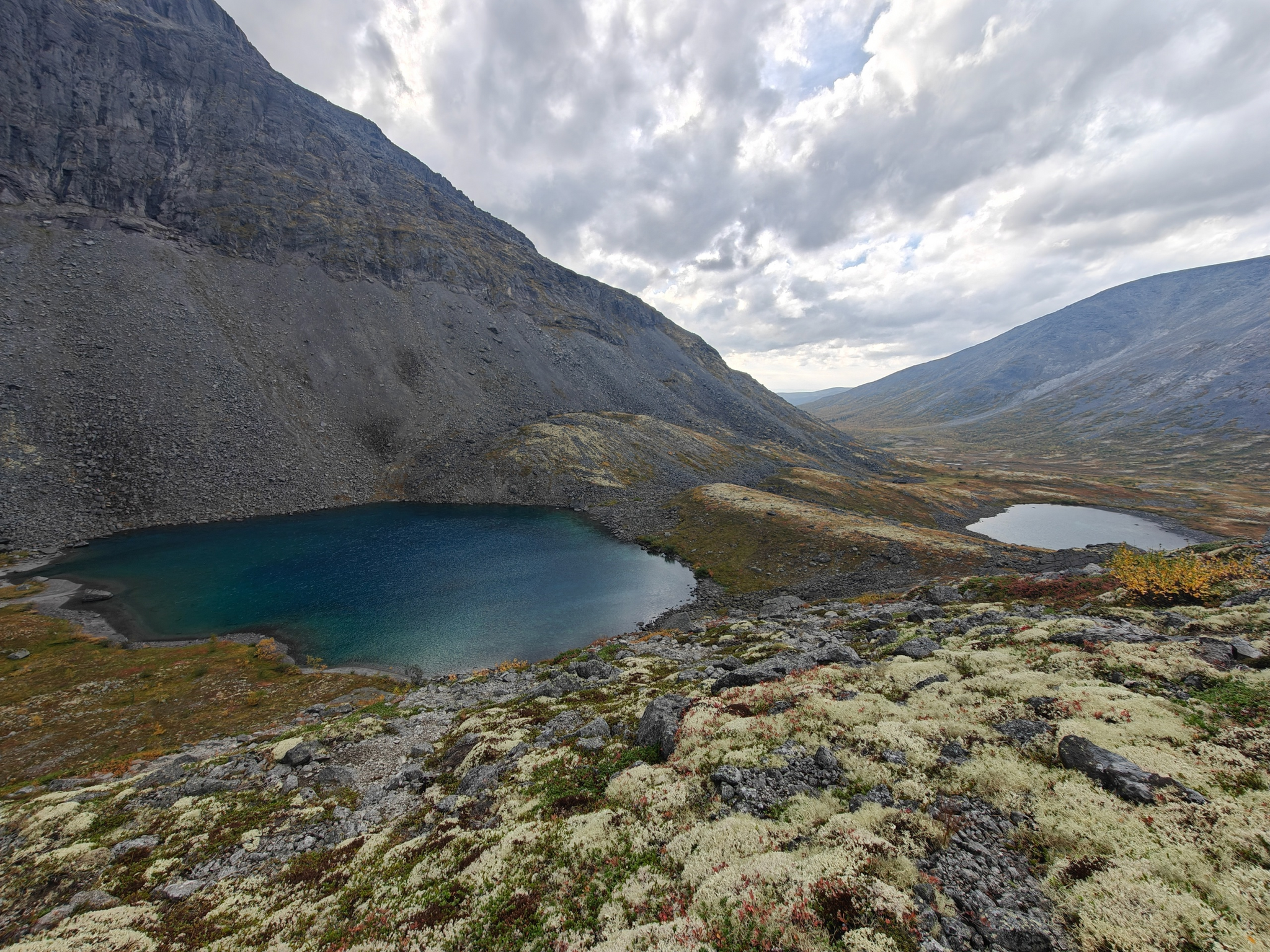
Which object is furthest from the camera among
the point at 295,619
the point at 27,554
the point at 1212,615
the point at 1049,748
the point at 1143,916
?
the point at 27,554

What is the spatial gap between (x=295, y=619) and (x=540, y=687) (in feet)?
116

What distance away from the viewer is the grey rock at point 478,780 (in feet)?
60.9

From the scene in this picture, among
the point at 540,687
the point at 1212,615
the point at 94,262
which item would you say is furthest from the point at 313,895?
the point at 94,262

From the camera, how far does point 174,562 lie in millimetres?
60594

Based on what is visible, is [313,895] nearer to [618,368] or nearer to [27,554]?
[27,554]

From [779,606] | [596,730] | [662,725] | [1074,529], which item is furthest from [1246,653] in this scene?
[1074,529]

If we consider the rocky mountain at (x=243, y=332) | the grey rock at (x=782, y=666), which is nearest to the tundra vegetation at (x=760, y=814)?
the grey rock at (x=782, y=666)

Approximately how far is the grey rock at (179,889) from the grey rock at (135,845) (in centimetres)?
344

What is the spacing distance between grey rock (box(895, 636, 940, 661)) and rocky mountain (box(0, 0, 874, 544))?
255ft

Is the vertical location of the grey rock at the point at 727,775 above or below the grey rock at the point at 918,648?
above

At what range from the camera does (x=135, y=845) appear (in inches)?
674

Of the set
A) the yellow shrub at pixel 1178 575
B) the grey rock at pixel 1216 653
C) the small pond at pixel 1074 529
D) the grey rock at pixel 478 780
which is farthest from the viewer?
the small pond at pixel 1074 529

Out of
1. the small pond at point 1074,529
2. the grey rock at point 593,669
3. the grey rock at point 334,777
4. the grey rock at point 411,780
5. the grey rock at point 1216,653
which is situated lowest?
the small pond at point 1074,529

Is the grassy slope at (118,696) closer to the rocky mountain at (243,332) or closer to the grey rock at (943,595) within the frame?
the rocky mountain at (243,332)
